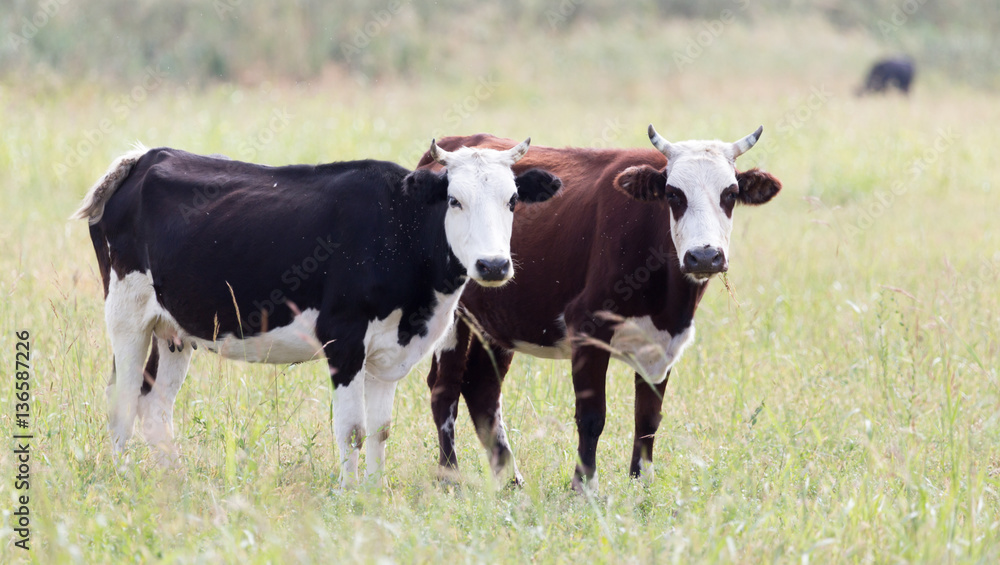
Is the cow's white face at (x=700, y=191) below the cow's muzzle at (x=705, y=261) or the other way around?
the other way around

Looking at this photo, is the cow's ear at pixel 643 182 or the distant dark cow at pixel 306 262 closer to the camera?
the distant dark cow at pixel 306 262

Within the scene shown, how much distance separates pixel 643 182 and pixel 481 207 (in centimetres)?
92

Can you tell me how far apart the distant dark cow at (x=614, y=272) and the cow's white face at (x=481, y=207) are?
442 mm

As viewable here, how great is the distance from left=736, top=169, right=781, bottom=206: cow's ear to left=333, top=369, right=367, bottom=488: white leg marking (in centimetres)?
224

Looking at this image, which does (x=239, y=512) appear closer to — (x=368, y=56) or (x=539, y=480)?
(x=539, y=480)

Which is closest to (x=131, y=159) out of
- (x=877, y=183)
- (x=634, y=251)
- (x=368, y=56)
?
(x=634, y=251)

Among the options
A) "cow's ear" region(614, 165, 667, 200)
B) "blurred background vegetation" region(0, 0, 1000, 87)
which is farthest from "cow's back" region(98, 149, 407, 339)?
"blurred background vegetation" region(0, 0, 1000, 87)

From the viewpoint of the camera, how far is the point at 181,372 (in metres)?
6.25

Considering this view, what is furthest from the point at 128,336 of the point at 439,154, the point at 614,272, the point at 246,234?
the point at 614,272

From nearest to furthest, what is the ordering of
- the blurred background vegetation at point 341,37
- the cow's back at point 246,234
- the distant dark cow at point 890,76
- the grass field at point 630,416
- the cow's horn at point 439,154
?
the grass field at point 630,416 → the cow's horn at point 439,154 → the cow's back at point 246,234 → the blurred background vegetation at point 341,37 → the distant dark cow at point 890,76

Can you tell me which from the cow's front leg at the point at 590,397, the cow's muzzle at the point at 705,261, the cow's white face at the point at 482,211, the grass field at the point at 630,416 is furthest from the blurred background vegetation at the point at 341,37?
the cow's muzzle at the point at 705,261

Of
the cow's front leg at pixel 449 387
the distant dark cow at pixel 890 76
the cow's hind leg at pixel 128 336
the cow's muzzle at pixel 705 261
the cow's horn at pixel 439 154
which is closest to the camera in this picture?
the cow's muzzle at pixel 705 261

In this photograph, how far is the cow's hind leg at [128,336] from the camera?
5906 mm

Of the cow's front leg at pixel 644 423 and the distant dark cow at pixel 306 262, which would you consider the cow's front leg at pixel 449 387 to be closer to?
the distant dark cow at pixel 306 262
